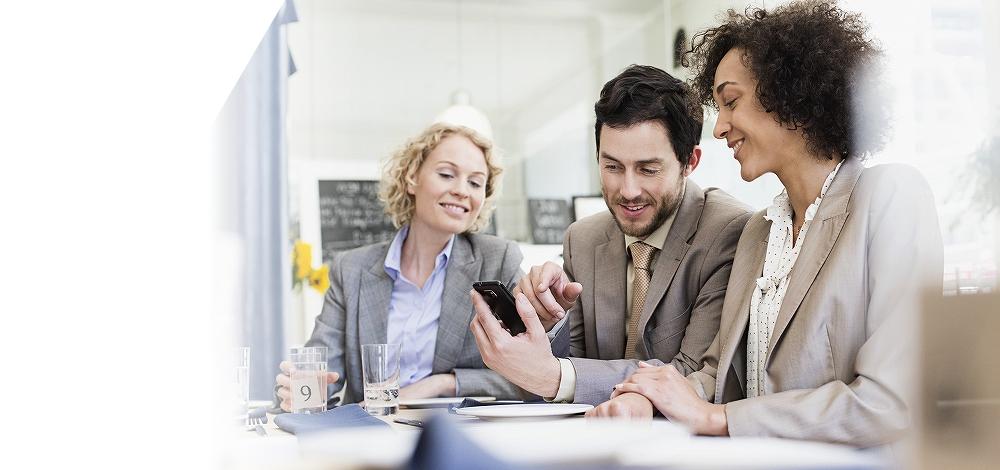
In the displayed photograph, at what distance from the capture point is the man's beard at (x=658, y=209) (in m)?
1.55

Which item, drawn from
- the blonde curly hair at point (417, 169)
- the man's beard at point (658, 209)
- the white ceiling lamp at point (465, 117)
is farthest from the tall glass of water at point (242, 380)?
the white ceiling lamp at point (465, 117)

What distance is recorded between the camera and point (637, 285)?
1549 mm

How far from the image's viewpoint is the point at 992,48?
1.63ft

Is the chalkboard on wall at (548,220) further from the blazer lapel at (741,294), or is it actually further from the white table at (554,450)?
the white table at (554,450)

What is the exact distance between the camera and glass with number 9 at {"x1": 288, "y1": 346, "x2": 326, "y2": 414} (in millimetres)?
1243

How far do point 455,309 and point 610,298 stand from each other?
410 millimetres

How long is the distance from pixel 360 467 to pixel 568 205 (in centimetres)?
354

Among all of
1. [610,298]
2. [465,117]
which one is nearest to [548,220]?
[465,117]

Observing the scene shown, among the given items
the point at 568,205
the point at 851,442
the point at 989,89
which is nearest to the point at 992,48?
the point at 989,89

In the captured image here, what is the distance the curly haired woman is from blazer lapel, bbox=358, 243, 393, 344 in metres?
0.82

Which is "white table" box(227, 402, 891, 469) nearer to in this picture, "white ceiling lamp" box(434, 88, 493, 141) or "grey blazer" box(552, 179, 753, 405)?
"grey blazer" box(552, 179, 753, 405)

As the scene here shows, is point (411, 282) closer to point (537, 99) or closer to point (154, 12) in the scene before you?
point (154, 12)

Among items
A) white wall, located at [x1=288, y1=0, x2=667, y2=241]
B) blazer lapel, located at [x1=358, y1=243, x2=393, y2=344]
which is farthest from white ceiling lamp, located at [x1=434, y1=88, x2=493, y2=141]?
blazer lapel, located at [x1=358, y1=243, x2=393, y2=344]

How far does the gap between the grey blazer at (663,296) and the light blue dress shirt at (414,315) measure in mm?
374
